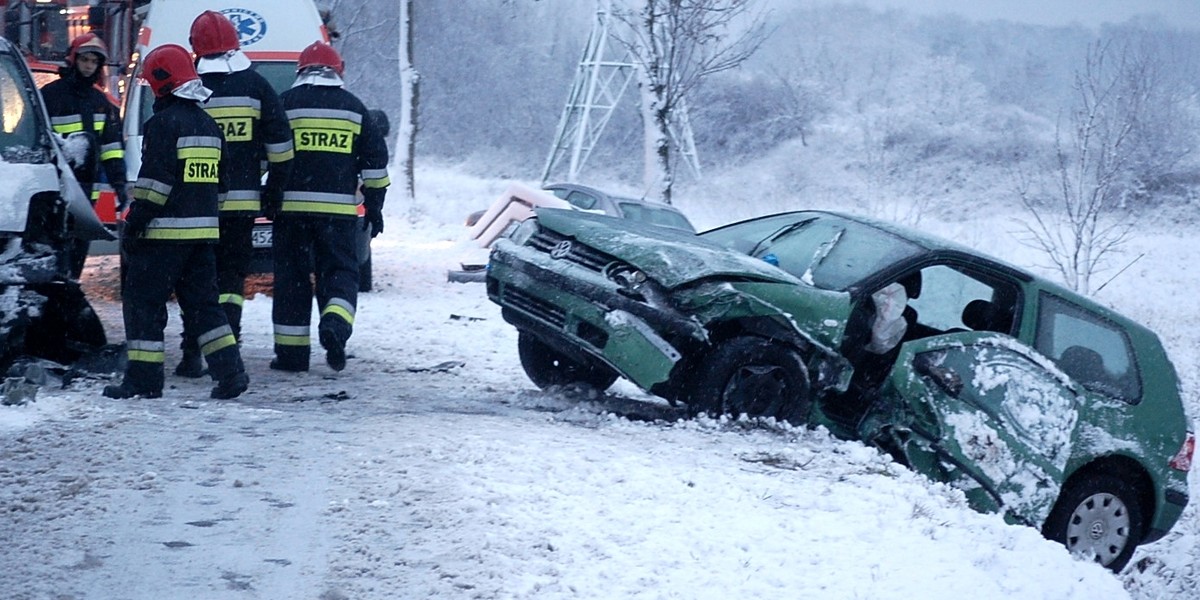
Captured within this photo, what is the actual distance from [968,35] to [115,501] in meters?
75.0

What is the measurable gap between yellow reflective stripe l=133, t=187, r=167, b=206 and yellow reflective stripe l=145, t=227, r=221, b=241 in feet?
0.48

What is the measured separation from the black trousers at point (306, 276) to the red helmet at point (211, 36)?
103 cm

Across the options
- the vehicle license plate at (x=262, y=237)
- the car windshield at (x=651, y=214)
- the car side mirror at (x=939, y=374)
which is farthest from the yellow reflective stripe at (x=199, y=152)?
the car windshield at (x=651, y=214)

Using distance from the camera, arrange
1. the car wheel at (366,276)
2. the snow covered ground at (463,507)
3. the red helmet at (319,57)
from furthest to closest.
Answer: the car wheel at (366,276) → the red helmet at (319,57) → the snow covered ground at (463,507)

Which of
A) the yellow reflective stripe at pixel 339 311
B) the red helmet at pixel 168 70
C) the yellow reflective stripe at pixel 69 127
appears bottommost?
the yellow reflective stripe at pixel 339 311

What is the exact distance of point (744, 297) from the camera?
5934 millimetres

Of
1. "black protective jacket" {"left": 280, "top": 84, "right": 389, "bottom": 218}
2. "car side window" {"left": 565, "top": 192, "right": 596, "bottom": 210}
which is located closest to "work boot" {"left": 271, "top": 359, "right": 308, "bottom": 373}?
"black protective jacket" {"left": 280, "top": 84, "right": 389, "bottom": 218}

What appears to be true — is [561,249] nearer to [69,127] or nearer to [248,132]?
[248,132]

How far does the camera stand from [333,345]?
743 cm

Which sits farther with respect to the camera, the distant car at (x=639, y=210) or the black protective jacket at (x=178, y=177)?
the distant car at (x=639, y=210)

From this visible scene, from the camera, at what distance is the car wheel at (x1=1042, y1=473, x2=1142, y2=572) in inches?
252

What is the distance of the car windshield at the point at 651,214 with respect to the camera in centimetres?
1587

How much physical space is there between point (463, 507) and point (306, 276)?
336 cm

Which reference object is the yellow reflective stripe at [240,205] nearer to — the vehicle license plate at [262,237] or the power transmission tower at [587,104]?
the vehicle license plate at [262,237]
